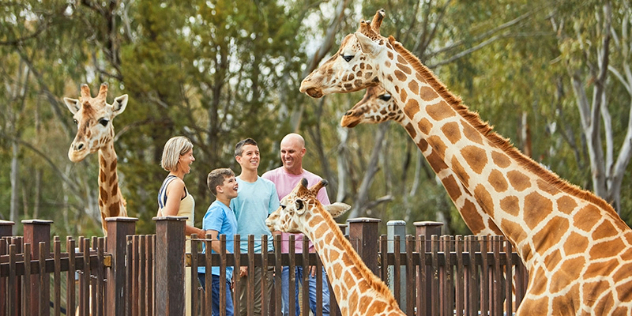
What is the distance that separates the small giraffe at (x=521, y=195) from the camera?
463 centimetres

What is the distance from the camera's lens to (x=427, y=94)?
18.0ft

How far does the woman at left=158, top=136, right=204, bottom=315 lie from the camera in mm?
6410

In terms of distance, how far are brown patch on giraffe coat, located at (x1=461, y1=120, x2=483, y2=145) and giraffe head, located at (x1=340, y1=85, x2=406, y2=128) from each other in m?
0.62

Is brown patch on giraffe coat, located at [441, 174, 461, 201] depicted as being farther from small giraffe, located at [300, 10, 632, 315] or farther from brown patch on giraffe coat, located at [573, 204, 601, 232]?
brown patch on giraffe coat, located at [573, 204, 601, 232]

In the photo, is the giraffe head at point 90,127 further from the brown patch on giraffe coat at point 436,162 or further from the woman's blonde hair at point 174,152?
the brown patch on giraffe coat at point 436,162

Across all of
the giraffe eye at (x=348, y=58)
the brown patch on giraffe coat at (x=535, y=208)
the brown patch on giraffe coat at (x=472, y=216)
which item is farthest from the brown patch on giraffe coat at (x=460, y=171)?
the brown patch on giraffe coat at (x=472, y=216)

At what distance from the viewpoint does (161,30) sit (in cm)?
1755

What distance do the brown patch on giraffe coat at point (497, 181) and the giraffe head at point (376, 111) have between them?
91cm

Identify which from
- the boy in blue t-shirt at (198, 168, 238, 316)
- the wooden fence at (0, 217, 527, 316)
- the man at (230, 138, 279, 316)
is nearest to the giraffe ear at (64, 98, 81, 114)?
the man at (230, 138, 279, 316)

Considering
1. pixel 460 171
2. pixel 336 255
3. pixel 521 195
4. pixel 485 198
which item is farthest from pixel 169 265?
pixel 521 195

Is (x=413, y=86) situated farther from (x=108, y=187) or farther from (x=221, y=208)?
(x=108, y=187)

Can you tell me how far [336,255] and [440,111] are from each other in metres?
1.18

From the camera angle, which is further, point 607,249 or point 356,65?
point 356,65

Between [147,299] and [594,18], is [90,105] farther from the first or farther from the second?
[594,18]
